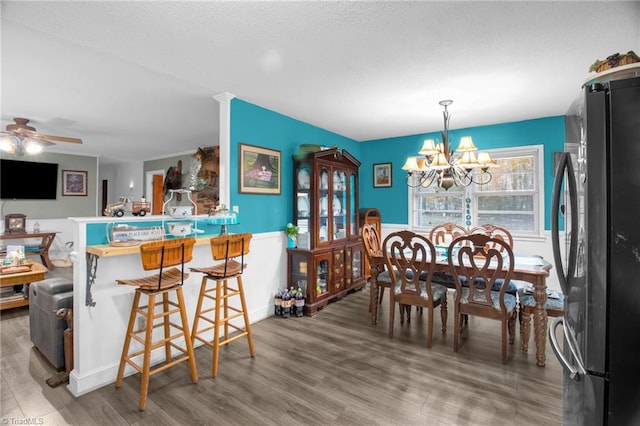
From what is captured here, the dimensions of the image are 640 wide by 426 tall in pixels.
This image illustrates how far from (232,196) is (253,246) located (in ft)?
2.04

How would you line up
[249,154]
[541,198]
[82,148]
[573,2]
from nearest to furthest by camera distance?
[573,2]
[249,154]
[541,198]
[82,148]

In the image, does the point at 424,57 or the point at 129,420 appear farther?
the point at 424,57

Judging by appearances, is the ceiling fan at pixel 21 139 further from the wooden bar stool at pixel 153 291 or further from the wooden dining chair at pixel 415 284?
the wooden dining chair at pixel 415 284

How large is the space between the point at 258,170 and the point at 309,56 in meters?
1.52

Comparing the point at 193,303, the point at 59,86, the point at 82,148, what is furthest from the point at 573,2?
the point at 82,148

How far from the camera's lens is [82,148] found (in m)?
6.43

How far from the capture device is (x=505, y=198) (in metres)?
4.54

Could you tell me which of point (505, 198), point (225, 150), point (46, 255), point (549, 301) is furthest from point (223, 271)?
point (46, 255)

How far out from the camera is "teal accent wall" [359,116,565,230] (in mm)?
4133

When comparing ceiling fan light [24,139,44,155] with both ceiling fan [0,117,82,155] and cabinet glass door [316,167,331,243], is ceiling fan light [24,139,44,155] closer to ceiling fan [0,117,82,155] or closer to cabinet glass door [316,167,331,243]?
ceiling fan [0,117,82,155]

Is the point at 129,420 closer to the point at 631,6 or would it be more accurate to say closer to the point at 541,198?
the point at 631,6

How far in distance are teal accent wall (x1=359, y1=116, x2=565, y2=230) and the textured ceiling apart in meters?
0.28

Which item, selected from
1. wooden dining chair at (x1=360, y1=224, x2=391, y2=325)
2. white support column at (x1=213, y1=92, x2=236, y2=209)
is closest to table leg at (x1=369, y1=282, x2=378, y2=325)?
wooden dining chair at (x1=360, y1=224, x2=391, y2=325)

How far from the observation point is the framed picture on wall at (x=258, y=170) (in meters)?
3.41
